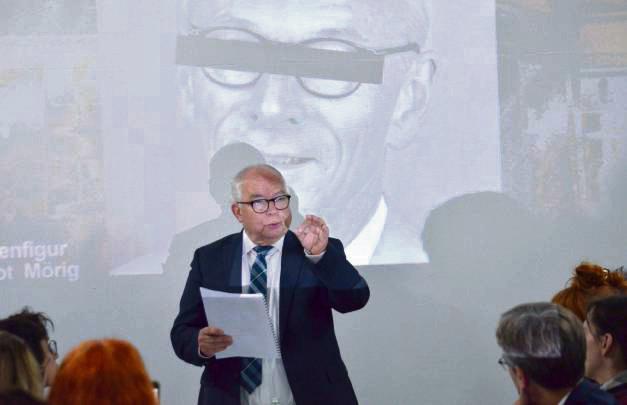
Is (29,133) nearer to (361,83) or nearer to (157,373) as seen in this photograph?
(157,373)

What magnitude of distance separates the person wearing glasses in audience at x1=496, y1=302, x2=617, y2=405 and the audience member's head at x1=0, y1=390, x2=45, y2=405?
1.20 m

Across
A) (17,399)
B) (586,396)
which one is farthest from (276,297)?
→ (17,399)

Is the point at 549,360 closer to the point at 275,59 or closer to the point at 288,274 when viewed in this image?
the point at 288,274

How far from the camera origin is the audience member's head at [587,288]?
311cm

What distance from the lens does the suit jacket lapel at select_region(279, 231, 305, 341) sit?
312cm

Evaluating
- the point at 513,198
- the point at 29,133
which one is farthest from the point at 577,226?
the point at 29,133

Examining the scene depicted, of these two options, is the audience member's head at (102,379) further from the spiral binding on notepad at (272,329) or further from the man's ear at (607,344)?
the man's ear at (607,344)

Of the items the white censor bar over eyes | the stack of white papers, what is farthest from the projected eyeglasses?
the stack of white papers

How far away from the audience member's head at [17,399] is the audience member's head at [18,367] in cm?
57

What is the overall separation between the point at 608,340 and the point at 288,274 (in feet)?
3.55

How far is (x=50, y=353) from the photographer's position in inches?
113

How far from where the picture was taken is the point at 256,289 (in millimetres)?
3172

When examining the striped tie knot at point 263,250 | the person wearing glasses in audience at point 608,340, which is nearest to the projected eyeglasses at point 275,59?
the striped tie knot at point 263,250

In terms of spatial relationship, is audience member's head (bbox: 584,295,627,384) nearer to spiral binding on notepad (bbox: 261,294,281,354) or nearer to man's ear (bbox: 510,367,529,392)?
man's ear (bbox: 510,367,529,392)
